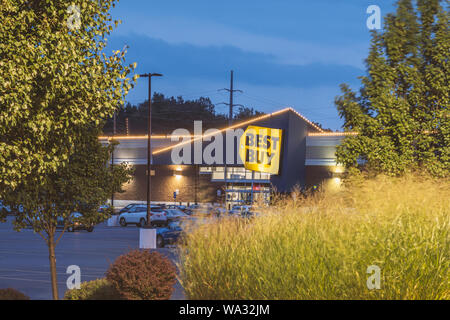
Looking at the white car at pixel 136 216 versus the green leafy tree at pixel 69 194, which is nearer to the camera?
the green leafy tree at pixel 69 194

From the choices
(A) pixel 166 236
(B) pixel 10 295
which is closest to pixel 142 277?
(B) pixel 10 295

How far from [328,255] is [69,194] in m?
6.27

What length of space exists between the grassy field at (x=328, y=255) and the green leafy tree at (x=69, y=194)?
3173 millimetres

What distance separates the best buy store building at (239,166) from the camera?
209 feet

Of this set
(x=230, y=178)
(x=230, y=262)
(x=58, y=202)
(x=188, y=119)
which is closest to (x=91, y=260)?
(x=58, y=202)

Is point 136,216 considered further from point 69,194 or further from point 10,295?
point 10,295

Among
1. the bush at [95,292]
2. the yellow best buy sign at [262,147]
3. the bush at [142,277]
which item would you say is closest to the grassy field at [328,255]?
the bush at [142,277]

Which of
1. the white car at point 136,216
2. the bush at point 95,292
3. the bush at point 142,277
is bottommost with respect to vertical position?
the white car at point 136,216

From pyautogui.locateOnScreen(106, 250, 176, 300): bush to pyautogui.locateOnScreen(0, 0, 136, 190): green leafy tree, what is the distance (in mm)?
2200

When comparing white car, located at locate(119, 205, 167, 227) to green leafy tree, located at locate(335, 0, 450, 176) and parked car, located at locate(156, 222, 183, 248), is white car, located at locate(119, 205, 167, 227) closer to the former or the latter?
parked car, located at locate(156, 222, 183, 248)

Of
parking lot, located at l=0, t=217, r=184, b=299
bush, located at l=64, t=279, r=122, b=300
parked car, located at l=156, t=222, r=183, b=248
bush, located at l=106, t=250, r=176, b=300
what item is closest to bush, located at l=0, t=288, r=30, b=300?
bush, located at l=64, t=279, r=122, b=300

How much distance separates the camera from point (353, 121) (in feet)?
61.7

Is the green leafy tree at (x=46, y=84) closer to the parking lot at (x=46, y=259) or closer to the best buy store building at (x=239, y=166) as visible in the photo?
the parking lot at (x=46, y=259)

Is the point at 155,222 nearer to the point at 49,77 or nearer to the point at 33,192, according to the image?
the point at 33,192
